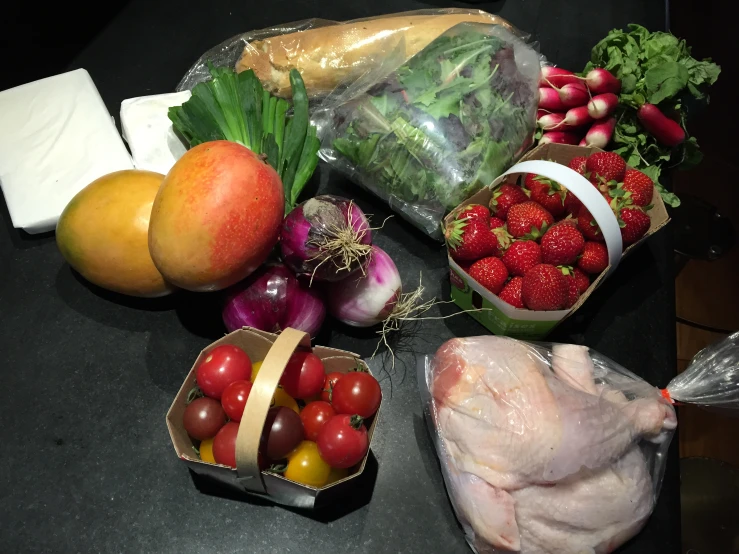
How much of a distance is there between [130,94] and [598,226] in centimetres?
95

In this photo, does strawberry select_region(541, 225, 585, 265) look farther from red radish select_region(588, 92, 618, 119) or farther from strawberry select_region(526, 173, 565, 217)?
red radish select_region(588, 92, 618, 119)

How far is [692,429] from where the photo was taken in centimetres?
133

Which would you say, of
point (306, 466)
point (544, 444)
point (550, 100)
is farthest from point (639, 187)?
point (306, 466)

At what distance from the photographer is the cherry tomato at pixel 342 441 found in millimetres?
653

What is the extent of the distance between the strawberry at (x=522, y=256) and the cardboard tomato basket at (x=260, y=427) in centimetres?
29

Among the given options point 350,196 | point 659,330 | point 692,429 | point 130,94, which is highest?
point 130,94

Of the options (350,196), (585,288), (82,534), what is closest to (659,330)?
(585,288)

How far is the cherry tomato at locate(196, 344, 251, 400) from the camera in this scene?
2.26 feet

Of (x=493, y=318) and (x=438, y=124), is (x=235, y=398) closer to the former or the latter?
(x=493, y=318)

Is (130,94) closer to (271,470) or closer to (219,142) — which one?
(219,142)

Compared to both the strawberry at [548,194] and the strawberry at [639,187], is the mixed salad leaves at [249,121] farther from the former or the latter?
the strawberry at [639,187]

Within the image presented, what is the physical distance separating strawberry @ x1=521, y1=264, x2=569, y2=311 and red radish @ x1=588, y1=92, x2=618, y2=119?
0.38m

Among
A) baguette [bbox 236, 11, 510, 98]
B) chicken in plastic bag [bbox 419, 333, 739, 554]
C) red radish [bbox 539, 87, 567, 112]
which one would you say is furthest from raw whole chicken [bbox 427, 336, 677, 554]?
baguette [bbox 236, 11, 510, 98]

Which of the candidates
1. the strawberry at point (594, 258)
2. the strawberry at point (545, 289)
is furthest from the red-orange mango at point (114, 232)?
the strawberry at point (594, 258)
